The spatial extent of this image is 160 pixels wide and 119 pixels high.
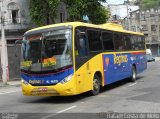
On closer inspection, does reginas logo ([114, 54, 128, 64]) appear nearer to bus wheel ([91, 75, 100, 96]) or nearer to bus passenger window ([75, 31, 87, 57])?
bus wheel ([91, 75, 100, 96])

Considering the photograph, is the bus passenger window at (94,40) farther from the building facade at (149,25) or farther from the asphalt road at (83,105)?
the building facade at (149,25)

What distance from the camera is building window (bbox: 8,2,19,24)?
36.6 m

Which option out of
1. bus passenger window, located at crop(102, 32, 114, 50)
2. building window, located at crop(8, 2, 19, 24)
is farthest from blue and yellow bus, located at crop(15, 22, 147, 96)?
building window, located at crop(8, 2, 19, 24)

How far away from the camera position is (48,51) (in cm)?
1427

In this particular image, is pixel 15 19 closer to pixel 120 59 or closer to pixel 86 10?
pixel 86 10

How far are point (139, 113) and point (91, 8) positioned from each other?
85.0 feet

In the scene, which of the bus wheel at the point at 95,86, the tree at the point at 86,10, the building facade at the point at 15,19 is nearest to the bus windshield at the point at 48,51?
the bus wheel at the point at 95,86

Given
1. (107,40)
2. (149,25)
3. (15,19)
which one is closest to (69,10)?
(15,19)

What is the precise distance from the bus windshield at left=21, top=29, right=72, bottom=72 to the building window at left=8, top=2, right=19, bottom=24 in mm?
22284

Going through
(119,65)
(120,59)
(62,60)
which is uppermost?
(62,60)

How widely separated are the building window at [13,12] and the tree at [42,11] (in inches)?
63.0

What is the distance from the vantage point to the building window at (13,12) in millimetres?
36597

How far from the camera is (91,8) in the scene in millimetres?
36438

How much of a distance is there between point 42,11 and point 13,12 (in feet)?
10.7
